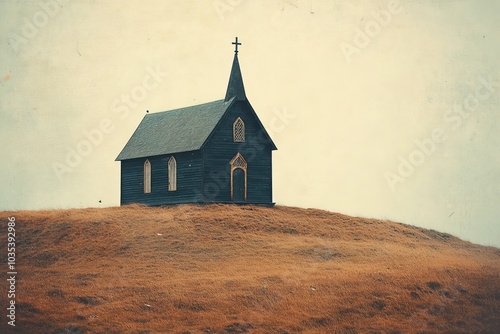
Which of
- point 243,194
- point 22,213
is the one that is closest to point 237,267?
point 243,194

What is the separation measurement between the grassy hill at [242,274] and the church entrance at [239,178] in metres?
1.65

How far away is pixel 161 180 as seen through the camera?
2650 inches

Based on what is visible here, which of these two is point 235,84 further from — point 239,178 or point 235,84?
point 239,178

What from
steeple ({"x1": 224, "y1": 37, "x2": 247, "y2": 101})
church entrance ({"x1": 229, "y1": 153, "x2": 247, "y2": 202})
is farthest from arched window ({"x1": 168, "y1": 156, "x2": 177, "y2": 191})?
steeple ({"x1": 224, "y1": 37, "x2": 247, "y2": 101})

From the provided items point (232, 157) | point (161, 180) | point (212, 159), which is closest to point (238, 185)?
point (232, 157)

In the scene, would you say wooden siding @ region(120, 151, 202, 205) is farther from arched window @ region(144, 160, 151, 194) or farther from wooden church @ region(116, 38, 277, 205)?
arched window @ region(144, 160, 151, 194)

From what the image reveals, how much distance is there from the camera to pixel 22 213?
209ft

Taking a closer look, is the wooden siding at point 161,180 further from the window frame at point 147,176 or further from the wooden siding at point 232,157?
the wooden siding at point 232,157

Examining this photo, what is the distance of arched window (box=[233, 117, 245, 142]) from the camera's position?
65.7 meters

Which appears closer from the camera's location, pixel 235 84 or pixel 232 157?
pixel 232 157

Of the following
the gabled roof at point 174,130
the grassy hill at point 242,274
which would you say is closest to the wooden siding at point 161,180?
the gabled roof at point 174,130

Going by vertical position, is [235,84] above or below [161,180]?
above

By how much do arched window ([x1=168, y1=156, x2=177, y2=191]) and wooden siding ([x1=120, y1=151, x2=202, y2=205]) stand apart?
11.1 inches

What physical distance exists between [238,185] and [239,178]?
0.47 m
